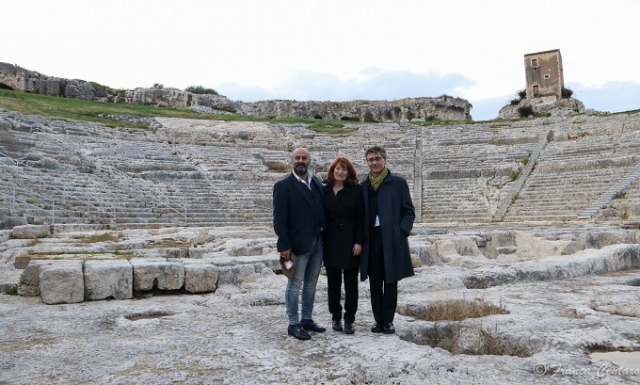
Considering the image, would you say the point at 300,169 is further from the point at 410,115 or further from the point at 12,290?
the point at 410,115

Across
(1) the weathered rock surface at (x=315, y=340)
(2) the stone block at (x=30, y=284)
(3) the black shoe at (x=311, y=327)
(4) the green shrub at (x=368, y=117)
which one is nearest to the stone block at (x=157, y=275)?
(1) the weathered rock surface at (x=315, y=340)

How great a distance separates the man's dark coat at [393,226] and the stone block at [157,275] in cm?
237

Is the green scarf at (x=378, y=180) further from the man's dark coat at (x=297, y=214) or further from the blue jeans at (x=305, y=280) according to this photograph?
the blue jeans at (x=305, y=280)

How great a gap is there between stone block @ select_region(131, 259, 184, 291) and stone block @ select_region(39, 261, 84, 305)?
0.53 m

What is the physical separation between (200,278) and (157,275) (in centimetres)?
46

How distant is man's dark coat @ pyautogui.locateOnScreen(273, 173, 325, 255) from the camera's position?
12.4ft

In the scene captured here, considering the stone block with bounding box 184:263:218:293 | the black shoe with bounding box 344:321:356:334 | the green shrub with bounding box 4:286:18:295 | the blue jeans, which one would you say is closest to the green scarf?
the blue jeans

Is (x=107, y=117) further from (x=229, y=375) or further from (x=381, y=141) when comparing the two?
(x=229, y=375)

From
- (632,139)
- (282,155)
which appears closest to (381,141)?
(282,155)

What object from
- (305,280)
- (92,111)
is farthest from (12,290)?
(92,111)

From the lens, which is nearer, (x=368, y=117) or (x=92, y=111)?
(x=92, y=111)

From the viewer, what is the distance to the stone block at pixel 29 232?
1077cm

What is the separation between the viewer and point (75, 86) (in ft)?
137

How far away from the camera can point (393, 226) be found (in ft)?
12.5
